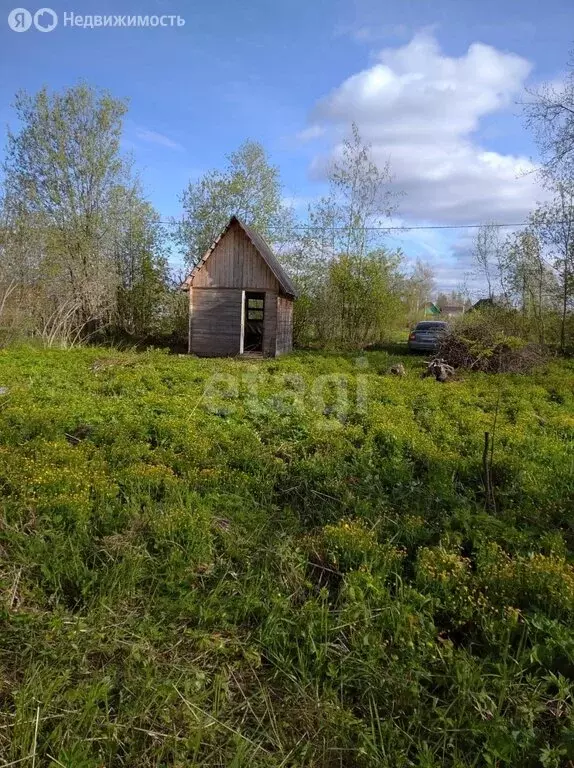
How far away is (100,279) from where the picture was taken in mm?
22109

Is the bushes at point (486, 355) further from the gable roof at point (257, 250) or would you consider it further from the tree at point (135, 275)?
the tree at point (135, 275)

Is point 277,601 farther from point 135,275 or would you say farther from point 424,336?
point 135,275

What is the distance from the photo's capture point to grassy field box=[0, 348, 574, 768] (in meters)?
2.30

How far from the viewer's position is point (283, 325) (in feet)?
66.0

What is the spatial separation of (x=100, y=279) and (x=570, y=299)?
68.1 ft

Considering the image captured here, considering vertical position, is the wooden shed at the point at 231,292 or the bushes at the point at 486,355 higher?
the wooden shed at the point at 231,292

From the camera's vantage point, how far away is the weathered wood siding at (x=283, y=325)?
18.9 meters

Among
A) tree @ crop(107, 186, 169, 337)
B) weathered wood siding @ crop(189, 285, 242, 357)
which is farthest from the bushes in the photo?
tree @ crop(107, 186, 169, 337)

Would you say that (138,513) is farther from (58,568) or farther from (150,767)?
(150,767)

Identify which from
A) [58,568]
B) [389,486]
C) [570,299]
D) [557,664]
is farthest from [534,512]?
[570,299]

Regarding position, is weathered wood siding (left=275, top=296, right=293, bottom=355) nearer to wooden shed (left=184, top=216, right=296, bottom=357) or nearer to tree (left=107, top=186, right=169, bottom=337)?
wooden shed (left=184, top=216, right=296, bottom=357)

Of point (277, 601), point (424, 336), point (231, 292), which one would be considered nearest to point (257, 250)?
point (231, 292)

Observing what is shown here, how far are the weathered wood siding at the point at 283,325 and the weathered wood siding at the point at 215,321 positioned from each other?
1.57 metres

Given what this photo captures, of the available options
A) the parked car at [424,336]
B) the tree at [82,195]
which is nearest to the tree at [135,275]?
the tree at [82,195]
